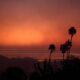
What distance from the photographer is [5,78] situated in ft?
26.8

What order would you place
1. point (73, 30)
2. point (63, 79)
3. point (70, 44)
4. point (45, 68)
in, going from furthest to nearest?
point (73, 30)
point (70, 44)
point (45, 68)
point (63, 79)

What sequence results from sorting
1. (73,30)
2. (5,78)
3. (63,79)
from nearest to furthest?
(63,79)
(5,78)
(73,30)

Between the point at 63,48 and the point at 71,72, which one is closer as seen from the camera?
the point at 71,72

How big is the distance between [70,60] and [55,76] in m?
1.35

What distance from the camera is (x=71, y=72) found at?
25.1 ft

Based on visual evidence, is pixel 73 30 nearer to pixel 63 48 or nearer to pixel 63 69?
pixel 63 48

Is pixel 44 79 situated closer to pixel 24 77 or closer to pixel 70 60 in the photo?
pixel 24 77

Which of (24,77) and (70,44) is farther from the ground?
(70,44)

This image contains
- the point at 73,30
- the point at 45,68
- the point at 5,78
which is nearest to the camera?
the point at 5,78

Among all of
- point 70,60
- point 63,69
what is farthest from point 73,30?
point 63,69

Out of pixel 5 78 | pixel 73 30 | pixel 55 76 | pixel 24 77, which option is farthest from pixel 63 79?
pixel 73 30

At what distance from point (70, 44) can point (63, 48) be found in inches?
22.6

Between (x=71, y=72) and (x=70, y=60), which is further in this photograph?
(x=70, y=60)

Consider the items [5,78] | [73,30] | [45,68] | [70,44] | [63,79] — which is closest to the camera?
[63,79]
